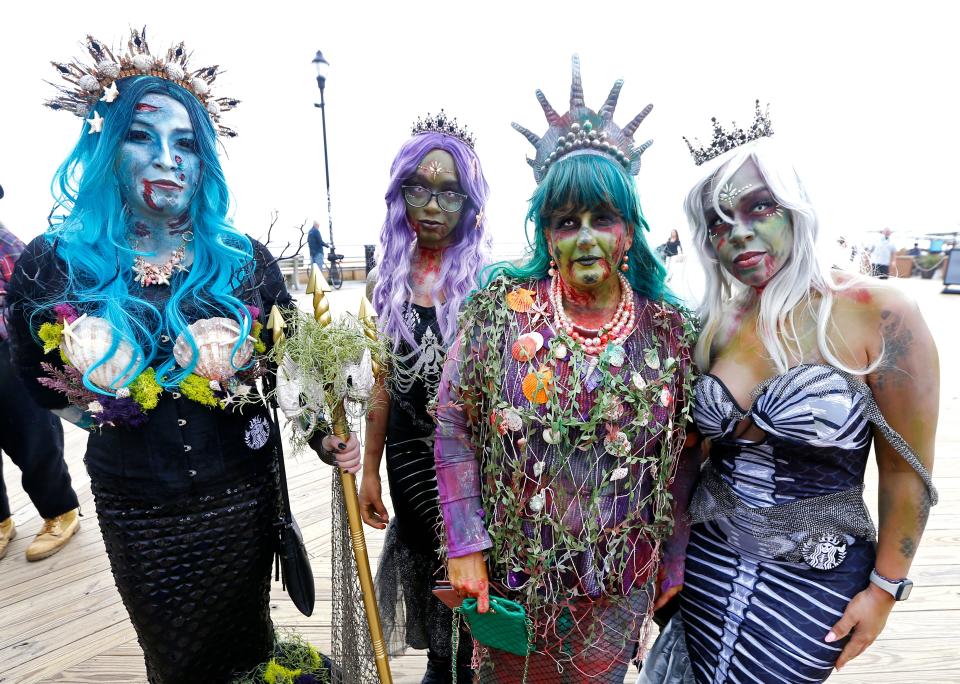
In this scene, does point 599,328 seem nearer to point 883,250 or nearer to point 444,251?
point 444,251

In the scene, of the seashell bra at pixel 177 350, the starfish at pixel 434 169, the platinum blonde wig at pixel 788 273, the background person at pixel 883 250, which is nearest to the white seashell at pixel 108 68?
the seashell bra at pixel 177 350

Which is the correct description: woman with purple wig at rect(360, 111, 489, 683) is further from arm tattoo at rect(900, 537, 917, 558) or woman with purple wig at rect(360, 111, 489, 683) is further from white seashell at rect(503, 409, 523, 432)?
arm tattoo at rect(900, 537, 917, 558)

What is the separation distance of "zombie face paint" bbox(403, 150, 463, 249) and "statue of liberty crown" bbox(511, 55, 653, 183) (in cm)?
54

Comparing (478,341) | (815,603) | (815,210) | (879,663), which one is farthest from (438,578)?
(879,663)

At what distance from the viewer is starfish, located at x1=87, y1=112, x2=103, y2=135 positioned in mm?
1539

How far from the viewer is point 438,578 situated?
201cm

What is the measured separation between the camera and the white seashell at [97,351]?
1503mm

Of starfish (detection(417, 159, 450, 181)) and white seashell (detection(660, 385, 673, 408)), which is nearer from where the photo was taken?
white seashell (detection(660, 385, 673, 408))

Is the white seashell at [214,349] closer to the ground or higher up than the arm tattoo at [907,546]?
higher up

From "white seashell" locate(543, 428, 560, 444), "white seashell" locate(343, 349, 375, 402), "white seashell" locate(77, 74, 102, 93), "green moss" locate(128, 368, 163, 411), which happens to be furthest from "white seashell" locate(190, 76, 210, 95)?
"white seashell" locate(543, 428, 560, 444)

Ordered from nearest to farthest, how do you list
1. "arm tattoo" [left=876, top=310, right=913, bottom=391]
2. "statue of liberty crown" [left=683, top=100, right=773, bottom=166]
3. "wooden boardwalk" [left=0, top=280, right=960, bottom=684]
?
1. "arm tattoo" [left=876, top=310, right=913, bottom=391]
2. "statue of liberty crown" [left=683, top=100, right=773, bottom=166]
3. "wooden boardwalk" [left=0, top=280, right=960, bottom=684]

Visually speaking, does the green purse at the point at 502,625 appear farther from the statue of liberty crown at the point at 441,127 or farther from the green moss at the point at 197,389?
the statue of liberty crown at the point at 441,127

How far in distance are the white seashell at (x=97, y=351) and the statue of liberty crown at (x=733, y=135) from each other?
1.75m

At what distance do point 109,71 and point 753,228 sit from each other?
1.87 meters
